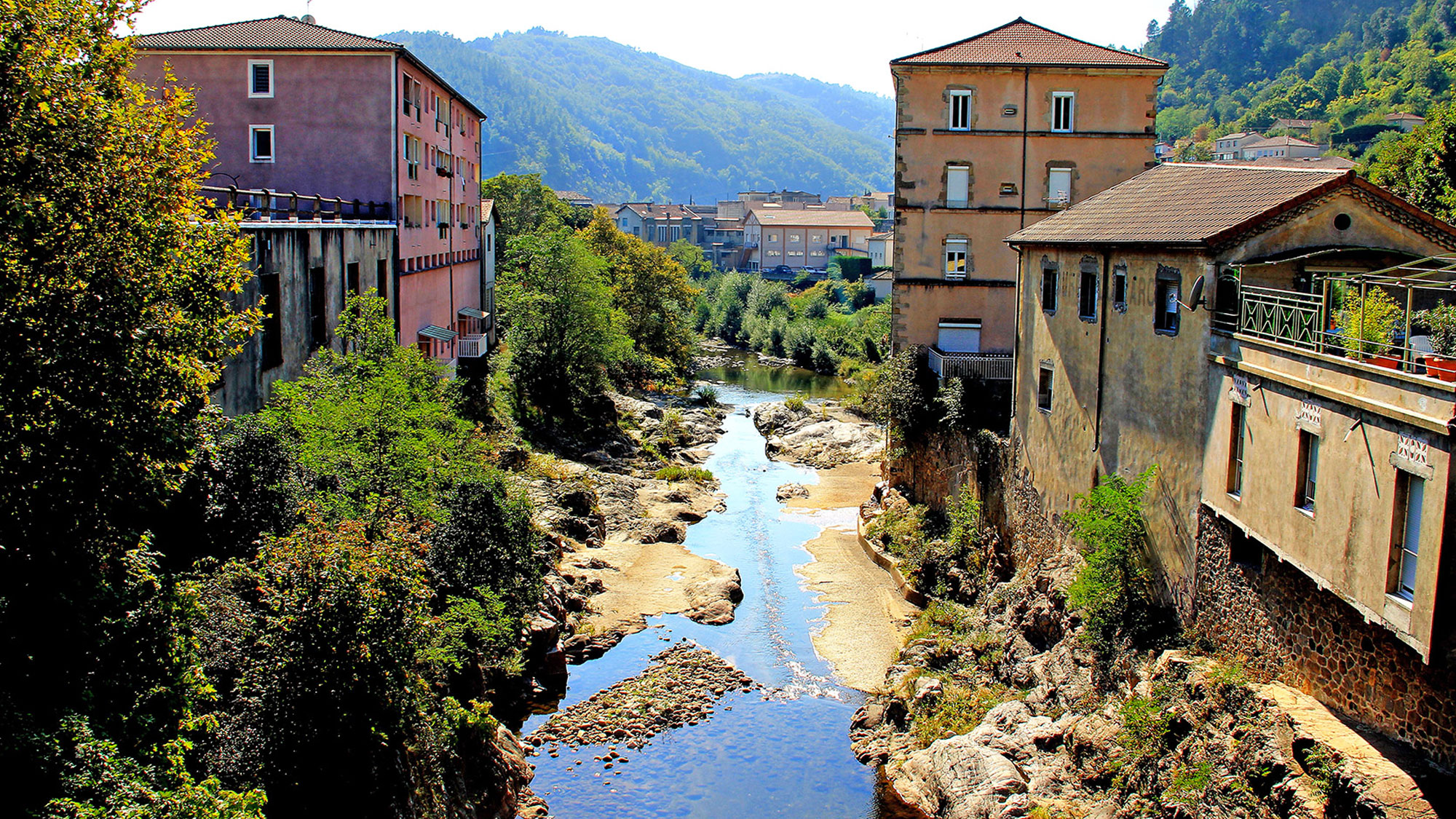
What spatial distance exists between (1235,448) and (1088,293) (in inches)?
285

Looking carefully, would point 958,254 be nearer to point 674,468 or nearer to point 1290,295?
point 674,468

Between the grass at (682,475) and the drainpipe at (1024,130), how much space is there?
1632 cm

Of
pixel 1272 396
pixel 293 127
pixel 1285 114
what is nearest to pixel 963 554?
pixel 1272 396

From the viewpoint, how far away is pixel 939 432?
33.8 metres

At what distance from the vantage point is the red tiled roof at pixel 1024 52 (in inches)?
1390

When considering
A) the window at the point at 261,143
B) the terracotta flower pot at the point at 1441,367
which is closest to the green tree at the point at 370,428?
the window at the point at 261,143

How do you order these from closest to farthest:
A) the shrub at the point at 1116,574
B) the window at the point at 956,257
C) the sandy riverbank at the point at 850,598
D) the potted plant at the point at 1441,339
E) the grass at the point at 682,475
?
the potted plant at the point at 1441,339 → the shrub at the point at 1116,574 → the sandy riverbank at the point at 850,598 → the window at the point at 956,257 → the grass at the point at 682,475

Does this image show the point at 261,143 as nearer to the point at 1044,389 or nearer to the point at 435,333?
the point at 435,333

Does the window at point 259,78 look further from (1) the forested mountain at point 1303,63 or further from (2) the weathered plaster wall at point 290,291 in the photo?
(1) the forested mountain at point 1303,63

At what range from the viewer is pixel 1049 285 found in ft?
87.3

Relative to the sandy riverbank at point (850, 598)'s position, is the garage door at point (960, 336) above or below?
above

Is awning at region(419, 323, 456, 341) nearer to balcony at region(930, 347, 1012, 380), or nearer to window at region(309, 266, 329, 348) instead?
window at region(309, 266, 329, 348)

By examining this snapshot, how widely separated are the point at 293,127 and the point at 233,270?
82.6ft

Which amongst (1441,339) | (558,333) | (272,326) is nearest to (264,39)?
(272,326)
